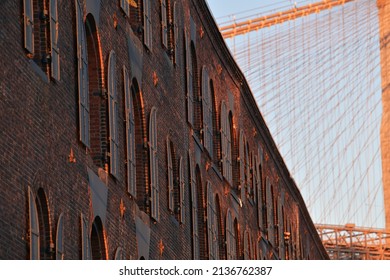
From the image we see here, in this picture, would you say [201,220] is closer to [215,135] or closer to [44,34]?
[215,135]

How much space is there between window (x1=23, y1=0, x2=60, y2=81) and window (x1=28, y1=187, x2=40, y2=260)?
193cm

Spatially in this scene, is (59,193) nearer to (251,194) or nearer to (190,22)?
(190,22)

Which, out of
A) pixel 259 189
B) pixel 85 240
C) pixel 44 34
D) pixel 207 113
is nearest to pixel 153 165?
pixel 85 240

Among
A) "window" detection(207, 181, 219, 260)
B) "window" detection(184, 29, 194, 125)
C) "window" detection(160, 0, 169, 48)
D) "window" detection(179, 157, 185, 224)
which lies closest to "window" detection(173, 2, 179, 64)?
"window" detection(160, 0, 169, 48)

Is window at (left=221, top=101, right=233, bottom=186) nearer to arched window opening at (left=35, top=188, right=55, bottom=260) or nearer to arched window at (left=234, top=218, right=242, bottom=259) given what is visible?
arched window at (left=234, top=218, right=242, bottom=259)

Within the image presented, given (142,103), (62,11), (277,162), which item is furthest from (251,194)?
(62,11)

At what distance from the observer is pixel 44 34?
22.1 m

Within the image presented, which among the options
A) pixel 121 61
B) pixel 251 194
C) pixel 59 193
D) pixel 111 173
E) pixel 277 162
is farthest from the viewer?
pixel 277 162

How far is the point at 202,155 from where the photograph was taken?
37.7 m

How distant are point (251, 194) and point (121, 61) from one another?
59.7 ft

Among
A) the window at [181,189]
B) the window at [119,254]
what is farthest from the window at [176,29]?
the window at [119,254]

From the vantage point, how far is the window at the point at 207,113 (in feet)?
125
